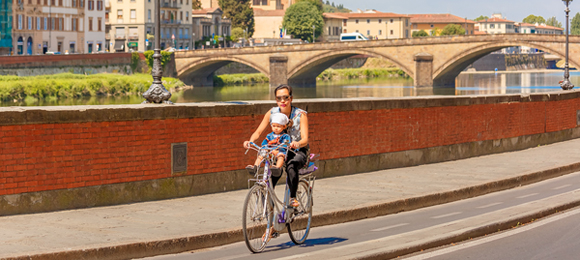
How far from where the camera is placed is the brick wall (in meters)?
9.58

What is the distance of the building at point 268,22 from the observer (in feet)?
504

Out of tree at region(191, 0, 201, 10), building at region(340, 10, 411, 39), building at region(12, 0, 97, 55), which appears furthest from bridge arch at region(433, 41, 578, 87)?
building at region(340, 10, 411, 39)

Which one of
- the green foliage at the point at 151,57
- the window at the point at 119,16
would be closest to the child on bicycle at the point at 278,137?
the green foliage at the point at 151,57

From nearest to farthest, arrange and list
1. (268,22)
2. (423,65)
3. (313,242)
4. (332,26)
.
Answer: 1. (313,242)
2. (423,65)
3. (268,22)
4. (332,26)

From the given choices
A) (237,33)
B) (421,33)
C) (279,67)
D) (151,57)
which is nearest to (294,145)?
(279,67)

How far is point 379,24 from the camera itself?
17050cm

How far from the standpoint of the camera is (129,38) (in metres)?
105

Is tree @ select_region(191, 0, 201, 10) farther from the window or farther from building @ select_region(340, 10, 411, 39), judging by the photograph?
building @ select_region(340, 10, 411, 39)

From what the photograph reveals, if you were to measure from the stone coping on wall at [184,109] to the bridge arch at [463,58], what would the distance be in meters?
59.4

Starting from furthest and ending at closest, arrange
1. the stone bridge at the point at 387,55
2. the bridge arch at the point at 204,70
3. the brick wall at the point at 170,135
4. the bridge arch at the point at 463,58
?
1. the bridge arch at the point at 204,70
2. the stone bridge at the point at 387,55
3. the bridge arch at the point at 463,58
4. the brick wall at the point at 170,135

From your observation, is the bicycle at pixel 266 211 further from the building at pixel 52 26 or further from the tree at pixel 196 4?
the tree at pixel 196 4

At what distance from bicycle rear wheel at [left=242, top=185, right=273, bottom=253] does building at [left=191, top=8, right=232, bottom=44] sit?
117 m

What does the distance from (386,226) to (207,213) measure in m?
2.03

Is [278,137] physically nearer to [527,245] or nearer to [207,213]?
[207,213]
